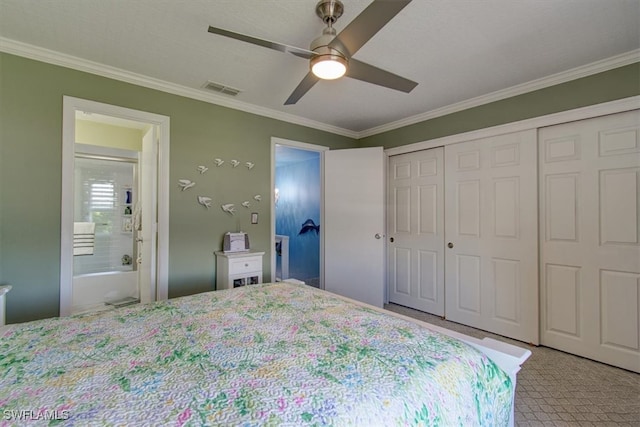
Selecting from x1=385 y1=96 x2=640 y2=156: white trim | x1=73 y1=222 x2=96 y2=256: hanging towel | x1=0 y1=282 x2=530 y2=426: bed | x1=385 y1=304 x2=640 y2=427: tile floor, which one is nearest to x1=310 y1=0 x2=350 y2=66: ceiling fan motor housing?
x1=0 y1=282 x2=530 y2=426: bed

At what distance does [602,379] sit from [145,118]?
4212 millimetres

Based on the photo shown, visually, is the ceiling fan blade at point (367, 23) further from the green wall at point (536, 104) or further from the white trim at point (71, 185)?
the green wall at point (536, 104)

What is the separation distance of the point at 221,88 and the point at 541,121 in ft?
9.75

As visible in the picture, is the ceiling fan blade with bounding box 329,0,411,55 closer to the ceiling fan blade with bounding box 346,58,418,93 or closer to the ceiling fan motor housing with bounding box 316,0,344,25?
the ceiling fan blade with bounding box 346,58,418,93

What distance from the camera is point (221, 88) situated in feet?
9.22

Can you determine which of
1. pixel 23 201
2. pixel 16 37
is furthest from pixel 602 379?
pixel 16 37

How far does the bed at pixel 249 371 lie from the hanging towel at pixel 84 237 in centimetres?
310

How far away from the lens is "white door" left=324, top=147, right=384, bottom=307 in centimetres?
371

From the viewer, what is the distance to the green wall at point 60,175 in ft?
6.92

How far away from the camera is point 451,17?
1.78 metres

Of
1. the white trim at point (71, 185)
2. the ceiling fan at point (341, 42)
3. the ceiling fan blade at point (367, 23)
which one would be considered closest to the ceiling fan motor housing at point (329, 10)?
the ceiling fan at point (341, 42)

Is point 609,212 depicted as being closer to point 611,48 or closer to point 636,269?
point 636,269

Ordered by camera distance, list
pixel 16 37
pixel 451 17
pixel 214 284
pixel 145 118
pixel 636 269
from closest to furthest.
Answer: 1. pixel 451 17
2. pixel 16 37
3. pixel 636 269
4. pixel 145 118
5. pixel 214 284

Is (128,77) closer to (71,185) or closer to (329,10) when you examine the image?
(71,185)
